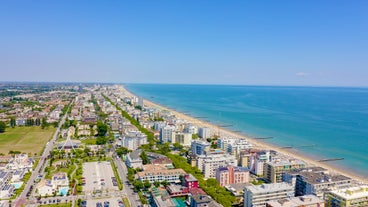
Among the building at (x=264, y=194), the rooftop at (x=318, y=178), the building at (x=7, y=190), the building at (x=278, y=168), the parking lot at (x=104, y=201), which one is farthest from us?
the building at (x=278, y=168)

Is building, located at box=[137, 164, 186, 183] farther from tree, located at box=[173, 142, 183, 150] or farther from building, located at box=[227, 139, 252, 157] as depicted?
tree, located at box=[173, 142, 183, 150]

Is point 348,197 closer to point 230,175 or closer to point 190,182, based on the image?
point 230,175

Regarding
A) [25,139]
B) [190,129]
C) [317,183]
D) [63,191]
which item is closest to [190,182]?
[317,183]

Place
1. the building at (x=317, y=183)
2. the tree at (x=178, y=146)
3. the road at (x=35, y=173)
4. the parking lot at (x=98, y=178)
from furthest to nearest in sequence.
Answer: the tree at (x=178, y=146) < the parking lot at (x=98, y=178) < the road at (x=35, y=173) < the building at (x=317, y=183)

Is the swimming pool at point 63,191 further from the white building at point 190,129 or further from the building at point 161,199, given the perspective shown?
the white building at point 190,129

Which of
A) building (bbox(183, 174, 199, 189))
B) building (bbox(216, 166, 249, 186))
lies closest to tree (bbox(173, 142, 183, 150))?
building (bbox(216, 166, 249, 186))

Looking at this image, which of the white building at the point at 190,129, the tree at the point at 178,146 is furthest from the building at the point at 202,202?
the white building at the point at 190,129
